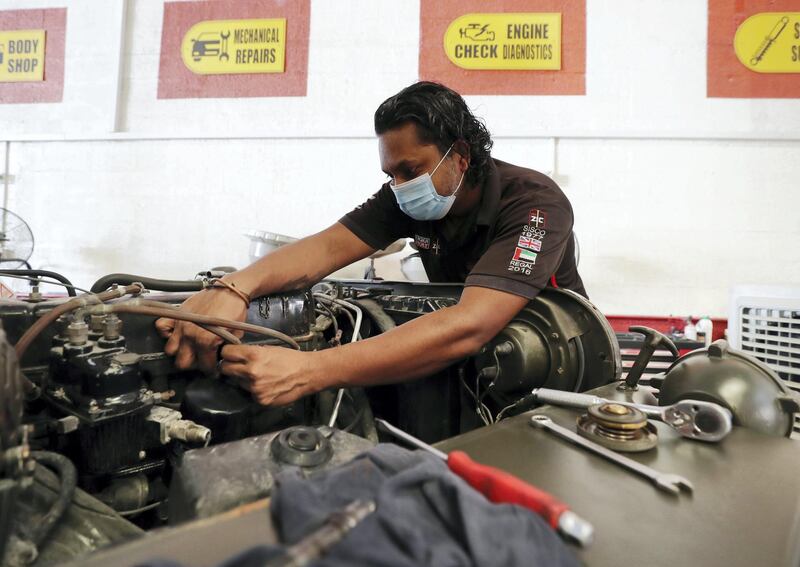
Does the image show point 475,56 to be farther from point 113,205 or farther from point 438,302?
point 113,205

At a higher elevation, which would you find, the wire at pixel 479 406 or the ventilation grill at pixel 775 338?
the ventilation grill at pixel 775 338

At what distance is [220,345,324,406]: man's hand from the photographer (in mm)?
799

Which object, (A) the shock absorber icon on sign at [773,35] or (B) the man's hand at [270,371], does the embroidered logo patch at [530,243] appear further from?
(A) the shock absorber icon on sign at [773,35]

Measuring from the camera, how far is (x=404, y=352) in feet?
3.00

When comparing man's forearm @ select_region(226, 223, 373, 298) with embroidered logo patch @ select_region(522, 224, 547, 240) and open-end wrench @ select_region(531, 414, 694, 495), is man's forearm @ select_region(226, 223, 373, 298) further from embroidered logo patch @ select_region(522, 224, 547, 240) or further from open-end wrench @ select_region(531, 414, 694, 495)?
open-end wrench @ select_region(531, 414, 694, 495)

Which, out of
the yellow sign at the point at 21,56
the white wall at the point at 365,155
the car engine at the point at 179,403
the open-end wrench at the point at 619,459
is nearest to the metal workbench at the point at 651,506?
the open-end wrench at the point at 619,459

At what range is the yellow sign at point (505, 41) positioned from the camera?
3.09 m

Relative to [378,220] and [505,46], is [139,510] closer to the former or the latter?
[378,220]

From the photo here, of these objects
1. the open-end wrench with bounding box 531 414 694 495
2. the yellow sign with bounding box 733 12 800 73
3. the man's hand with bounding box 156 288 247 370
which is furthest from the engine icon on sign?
the open-end wrench with bounding box 531 414 694 495

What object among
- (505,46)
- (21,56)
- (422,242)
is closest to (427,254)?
(422,242)

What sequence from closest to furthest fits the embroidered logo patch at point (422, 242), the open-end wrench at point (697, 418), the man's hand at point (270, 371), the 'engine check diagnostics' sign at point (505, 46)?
the open-end wrench at point (697, 418)
the man's hand at point (270, 371)
the embroidered logo patch at point (422, 242)
the 'engine check diagnostics' sign at point (505, 46)

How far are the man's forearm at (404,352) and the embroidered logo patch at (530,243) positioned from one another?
24 cm

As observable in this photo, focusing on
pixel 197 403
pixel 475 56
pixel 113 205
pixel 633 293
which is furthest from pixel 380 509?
pixel 113 205

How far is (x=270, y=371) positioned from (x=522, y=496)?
537 millimetres
